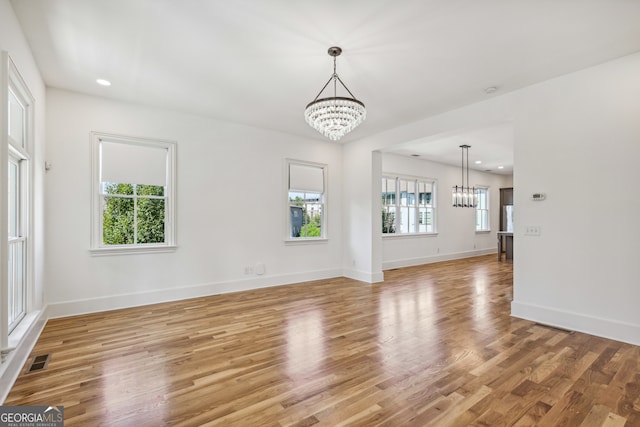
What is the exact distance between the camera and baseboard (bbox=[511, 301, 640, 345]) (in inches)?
117

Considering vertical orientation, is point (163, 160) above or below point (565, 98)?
below

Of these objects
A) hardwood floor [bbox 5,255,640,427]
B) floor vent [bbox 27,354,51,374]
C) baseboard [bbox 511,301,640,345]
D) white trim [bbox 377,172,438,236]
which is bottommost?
hardwood floor [bbox 5,255,640,427]

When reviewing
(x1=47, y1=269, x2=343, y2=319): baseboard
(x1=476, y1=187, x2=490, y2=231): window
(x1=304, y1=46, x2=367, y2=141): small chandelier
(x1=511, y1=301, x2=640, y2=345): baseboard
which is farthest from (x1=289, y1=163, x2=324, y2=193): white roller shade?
(x1=476, y1=187, x2=490, y2=231): window

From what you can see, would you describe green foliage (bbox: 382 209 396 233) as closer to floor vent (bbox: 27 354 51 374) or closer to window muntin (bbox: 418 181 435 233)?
window muntin (bbox: 418 181 435 233)

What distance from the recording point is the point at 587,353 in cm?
274

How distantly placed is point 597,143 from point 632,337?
6.38 feet

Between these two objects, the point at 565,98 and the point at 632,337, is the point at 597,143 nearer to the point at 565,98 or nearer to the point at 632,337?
the point at 565,98

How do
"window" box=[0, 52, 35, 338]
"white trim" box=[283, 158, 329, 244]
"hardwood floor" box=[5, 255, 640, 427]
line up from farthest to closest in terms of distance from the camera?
1. "white trim" box=[283, 158, 329, 244]
2. "window" box=[0, 52, 35, 338]
3. "hardwood floor" box=[5, 255, 640, 427]

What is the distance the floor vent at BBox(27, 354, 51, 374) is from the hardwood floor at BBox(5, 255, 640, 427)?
0.18ft

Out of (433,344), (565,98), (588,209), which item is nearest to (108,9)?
(433,344)

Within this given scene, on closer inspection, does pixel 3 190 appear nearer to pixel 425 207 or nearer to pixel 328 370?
pixel 328 370

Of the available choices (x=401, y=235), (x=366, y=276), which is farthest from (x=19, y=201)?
(x=401, y=235)

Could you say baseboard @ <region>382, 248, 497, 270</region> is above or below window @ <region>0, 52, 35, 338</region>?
below

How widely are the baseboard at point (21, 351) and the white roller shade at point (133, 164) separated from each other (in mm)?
1809
